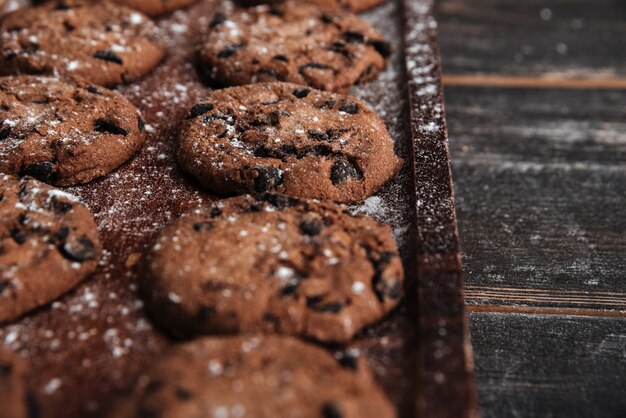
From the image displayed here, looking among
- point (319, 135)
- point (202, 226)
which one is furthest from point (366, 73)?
point (202, 226)

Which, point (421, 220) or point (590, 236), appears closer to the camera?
point (421, 220)

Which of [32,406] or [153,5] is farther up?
[153,5]

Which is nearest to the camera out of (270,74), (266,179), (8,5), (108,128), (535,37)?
(266,179)

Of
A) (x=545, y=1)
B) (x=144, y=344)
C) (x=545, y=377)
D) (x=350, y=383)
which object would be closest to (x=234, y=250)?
(x=144, y=344)

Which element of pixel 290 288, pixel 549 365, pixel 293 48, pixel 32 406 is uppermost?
pixel 293 48

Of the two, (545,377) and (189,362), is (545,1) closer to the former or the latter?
(545,377)

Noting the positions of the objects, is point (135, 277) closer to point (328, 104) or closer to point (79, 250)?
point (79, 250)

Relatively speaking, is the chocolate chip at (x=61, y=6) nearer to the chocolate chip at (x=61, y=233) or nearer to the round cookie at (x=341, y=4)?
the round cookie at (x=341, y=4)
